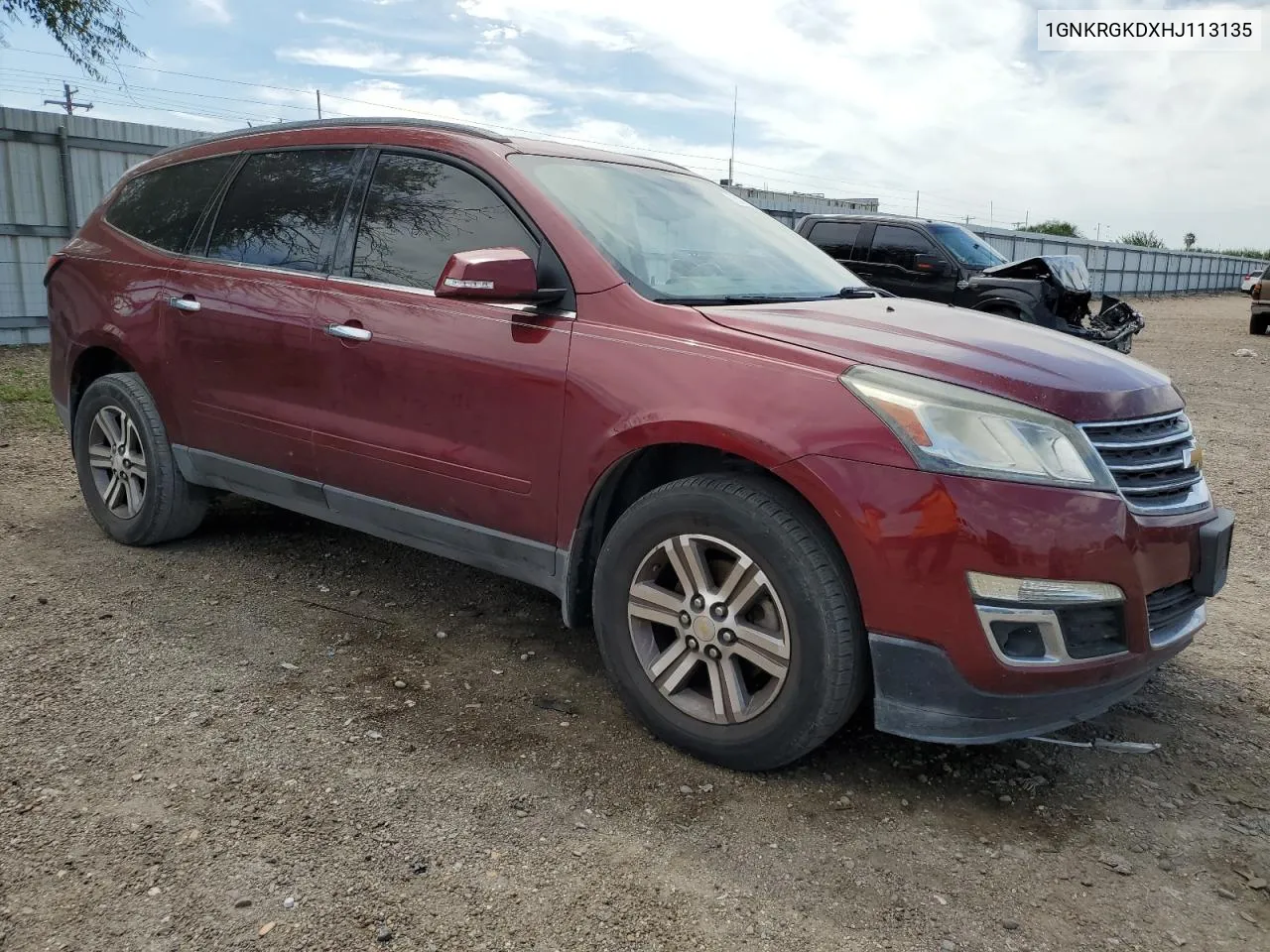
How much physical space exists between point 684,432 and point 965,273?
10.1 m

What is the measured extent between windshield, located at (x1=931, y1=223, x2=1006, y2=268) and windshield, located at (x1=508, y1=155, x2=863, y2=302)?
29.0 feet

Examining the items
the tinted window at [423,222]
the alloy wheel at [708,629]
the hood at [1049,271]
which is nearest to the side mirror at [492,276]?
the tinted window at [423,222]

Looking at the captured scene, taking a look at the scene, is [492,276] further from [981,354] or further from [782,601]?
[981,354]

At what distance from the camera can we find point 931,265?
39.7 feet

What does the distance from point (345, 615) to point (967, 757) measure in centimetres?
234

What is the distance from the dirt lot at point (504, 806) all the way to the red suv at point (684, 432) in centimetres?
30

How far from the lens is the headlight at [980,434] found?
8.10 feet

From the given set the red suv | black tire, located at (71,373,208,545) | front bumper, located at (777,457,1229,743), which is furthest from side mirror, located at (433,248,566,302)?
black tire, located at (71,373,208,545)

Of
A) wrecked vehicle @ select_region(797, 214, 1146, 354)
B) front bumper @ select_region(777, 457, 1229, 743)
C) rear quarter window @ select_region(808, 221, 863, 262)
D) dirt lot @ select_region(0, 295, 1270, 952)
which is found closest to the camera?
dirt lot @ select_region(0, 295, 1270, 952)

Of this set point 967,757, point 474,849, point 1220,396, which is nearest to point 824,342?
point 967,757

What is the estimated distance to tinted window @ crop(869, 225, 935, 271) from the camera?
12211 mm

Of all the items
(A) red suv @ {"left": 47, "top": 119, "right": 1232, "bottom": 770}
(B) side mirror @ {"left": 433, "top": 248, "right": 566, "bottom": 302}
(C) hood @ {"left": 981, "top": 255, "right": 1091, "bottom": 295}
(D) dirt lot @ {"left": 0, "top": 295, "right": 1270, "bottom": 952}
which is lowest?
(D) dirt lot @ {"left": 0, "top": 295, "right": 1270, "bottom": 952}

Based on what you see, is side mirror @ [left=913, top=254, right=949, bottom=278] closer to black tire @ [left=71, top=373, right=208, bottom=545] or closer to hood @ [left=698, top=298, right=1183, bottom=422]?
hood @ [left=698, top=298, right=1183, bottom=422]

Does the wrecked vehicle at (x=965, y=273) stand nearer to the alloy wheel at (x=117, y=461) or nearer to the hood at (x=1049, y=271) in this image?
the hood at (x=1049, y=271)
